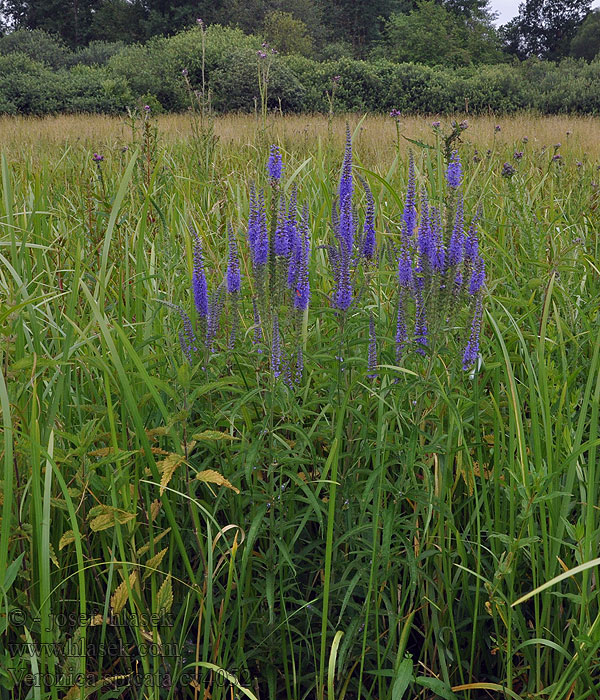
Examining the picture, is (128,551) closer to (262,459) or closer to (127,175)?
(262,459)

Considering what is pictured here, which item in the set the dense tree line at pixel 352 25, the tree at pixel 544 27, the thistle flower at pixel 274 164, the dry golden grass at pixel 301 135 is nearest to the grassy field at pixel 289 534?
the thistle flower at pixel 274 164

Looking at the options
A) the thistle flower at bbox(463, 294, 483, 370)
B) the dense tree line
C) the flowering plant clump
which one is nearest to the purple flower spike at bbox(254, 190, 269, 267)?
the flowering plant clump

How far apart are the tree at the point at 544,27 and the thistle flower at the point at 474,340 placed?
45241 millimetres

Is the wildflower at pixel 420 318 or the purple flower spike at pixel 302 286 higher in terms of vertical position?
the purple flower spike at pixel 302 286

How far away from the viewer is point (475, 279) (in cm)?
142

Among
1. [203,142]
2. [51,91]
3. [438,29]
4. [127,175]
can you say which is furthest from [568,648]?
[438,29]

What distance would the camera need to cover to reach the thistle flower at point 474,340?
1438 millimetres

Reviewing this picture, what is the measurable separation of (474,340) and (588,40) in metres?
41.2

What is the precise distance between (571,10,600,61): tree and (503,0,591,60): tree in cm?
371

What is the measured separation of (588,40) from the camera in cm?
3531

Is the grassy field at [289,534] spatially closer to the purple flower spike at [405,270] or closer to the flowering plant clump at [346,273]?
the flowering plant clump at [346,273]

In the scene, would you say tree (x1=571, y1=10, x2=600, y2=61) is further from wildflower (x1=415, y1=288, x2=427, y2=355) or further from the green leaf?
the green leaf

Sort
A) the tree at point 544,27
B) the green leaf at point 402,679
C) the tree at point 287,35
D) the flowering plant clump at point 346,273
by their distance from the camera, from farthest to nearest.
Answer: the tree at point 544,27 < the tree at point 287,35 < the flowering plant clump at point 346,273 < the green leaf at point 402,679

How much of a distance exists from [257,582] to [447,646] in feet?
1.50
